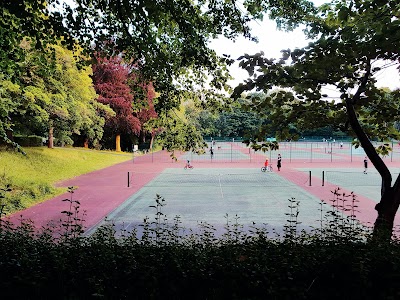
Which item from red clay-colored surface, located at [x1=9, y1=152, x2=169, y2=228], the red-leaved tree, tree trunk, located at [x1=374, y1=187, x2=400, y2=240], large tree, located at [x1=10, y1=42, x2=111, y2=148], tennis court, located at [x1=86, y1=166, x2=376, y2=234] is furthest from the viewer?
the red-leaved tree

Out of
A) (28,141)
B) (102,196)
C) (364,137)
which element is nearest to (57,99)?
(102,196)

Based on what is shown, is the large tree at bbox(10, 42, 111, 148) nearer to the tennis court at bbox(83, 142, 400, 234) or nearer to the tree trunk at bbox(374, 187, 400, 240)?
the tennis court at bbox(83, 142, 400, 234)

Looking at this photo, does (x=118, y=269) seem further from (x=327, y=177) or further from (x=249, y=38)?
(x=327, y=177)

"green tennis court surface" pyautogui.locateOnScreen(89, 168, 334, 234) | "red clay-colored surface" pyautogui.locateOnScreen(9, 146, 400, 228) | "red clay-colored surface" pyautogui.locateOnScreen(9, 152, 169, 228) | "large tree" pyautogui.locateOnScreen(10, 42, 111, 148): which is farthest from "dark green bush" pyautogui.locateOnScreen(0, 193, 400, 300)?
"large tree" pyautogui.locateOnScreen(10, 42, 111, 148)

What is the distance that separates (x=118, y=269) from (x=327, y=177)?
26.8 meters

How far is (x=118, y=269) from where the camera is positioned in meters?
3.96

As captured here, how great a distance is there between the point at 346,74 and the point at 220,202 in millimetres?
13910

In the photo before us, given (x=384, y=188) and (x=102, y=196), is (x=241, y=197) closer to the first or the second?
(x=102, y=196)

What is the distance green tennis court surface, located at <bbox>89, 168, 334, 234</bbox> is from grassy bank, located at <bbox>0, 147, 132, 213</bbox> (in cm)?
474

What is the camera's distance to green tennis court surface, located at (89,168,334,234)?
14.0m

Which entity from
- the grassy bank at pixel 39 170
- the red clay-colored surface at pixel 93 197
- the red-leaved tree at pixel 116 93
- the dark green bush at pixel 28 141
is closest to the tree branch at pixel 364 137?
the red clay-colored surface at pixel 93 197

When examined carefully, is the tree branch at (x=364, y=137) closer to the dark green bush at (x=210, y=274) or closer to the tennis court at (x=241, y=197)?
the dark green bush at (x=210, y=274)

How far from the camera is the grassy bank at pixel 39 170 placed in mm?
17703

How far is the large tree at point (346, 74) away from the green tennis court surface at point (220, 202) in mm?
4889
